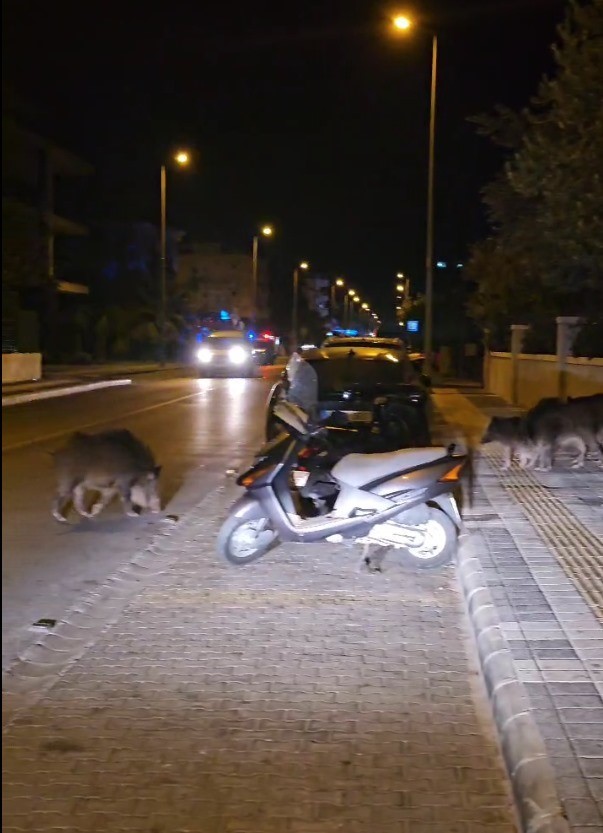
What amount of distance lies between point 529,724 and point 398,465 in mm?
3575

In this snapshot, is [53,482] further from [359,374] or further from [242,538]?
[242,538]

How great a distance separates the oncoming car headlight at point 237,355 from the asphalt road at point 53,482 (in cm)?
811

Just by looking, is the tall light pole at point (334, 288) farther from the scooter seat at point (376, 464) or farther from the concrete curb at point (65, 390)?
the scooter seat at point (376, 464)

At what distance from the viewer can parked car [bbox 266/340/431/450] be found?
11039 mm

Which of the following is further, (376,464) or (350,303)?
(350,303)

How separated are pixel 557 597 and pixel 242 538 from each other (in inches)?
102

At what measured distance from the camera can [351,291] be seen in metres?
144

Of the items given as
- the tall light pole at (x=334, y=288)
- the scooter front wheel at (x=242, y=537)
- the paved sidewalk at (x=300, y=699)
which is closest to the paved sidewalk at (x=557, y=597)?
the paved sidewalk at (x=300, y=699)

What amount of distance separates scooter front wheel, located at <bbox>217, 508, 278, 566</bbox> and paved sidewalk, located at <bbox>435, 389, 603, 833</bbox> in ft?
5.76

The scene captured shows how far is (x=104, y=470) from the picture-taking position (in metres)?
10.4

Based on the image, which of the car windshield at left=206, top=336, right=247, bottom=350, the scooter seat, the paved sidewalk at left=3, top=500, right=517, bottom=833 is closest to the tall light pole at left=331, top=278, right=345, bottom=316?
the car windshield at left=206, top=336, right=247, bottom=350

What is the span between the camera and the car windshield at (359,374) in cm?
1224

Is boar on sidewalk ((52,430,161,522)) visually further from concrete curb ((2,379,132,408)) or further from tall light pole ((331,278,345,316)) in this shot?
tall light pole ((331,278,345,316))

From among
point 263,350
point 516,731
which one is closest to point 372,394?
point 516,731
